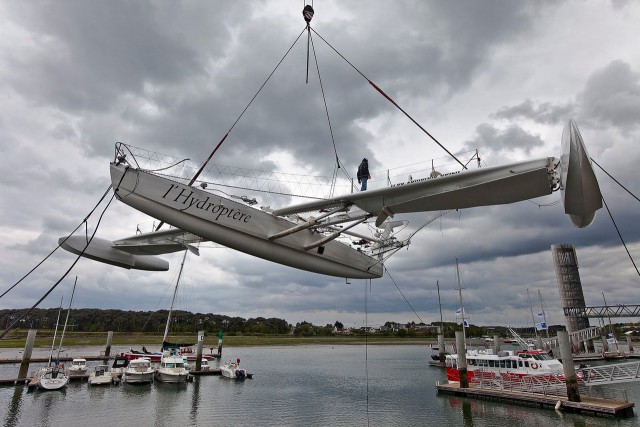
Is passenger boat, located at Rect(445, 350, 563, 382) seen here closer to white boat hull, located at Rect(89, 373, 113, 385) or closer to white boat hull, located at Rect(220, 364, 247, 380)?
white boat hull, located at Rect(220, 364, 247, 380)

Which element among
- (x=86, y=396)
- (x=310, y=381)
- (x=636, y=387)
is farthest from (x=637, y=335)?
(x=86, y=396)

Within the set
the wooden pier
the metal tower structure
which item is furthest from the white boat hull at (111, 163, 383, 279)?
the metal tower structure

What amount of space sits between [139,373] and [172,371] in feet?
8.71

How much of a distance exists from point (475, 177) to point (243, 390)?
29149 millimetres

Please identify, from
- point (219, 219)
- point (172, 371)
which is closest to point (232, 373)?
point (172, 371)

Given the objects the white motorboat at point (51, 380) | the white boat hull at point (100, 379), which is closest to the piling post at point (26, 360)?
the white motorboat at point (51, 380)

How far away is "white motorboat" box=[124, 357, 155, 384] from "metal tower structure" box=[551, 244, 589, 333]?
6899cm

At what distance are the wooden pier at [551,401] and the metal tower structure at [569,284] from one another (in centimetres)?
5425

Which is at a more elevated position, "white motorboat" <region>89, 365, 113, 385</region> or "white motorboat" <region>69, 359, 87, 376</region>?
"white motorboat" <region>69, 359, 87, 376</region>

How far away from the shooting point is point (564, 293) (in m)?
73.6

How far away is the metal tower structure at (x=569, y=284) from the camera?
232ft

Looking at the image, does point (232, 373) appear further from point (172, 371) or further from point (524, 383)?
point (524, 383)

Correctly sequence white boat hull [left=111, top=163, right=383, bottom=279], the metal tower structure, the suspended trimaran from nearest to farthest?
1. the suspended trimaran
2. white boat hull [left=111, top=163, right=383, bottom=279]
3. the metal tower structure

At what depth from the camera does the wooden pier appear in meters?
20.8
